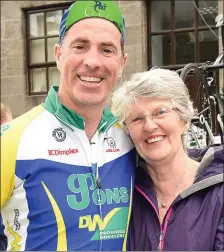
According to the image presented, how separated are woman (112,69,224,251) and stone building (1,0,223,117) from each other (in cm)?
583

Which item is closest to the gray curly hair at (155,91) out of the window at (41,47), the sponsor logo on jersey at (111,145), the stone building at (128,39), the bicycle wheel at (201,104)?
the sponsor logo on jersey at (111,145)

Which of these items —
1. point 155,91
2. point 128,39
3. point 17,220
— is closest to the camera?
point 17,220

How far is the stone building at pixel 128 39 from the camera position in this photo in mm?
8648

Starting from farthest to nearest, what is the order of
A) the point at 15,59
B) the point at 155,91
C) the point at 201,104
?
the point at 15,59, the point at 201,104, the point at 155,91

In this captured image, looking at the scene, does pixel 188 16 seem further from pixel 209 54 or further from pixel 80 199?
pixel 80 199

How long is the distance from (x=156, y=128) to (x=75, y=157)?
387 millimetres

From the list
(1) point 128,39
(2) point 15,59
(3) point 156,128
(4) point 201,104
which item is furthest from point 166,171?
(2) point 15,59

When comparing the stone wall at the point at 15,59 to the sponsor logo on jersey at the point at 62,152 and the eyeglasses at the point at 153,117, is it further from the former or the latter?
the sponsor logo on jersey at the point at 62,152

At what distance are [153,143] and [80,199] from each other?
0.42 m

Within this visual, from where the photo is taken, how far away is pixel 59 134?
5.93ft

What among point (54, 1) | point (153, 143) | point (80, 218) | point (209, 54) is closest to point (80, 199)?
point (80, 218)

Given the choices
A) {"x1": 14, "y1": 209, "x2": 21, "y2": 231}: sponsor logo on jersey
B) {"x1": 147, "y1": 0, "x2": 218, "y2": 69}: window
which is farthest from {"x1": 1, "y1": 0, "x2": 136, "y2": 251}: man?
{"x1": 147, "y1": 0, "x2": 218, "y2": 69}: window

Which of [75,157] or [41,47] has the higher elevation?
[41,47]

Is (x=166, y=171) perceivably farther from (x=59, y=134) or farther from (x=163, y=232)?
(x=59, y=134)
